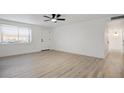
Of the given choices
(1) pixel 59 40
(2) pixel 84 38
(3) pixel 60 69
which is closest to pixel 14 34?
(1) pixel 59 40

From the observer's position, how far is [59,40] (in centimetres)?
862

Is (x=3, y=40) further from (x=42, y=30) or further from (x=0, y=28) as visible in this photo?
(x=42, y=30)

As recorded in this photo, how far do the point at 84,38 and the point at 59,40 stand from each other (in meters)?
2.93

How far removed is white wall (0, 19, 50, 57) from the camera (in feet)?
19.0

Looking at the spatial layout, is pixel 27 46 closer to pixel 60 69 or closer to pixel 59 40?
pixel 59 40

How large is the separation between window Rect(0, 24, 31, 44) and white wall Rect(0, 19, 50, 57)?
1.00 feet

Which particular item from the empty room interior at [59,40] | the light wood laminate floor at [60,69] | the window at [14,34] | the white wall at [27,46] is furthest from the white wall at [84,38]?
the window at [14,34]

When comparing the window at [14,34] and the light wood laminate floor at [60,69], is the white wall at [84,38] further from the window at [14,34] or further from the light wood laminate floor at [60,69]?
the window at [14,34]

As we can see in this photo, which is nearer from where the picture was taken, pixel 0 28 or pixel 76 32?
pixel 0 28

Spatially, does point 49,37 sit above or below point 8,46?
above

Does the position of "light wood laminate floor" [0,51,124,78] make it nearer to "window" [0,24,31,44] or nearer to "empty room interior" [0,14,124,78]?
"empty room interior" [0,14,124,78]
